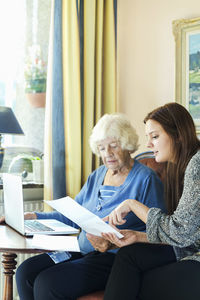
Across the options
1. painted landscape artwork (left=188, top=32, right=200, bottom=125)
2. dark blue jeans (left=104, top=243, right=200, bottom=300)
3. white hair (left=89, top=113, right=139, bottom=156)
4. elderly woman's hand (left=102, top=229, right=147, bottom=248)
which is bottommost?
dark blue jeans (left=104, top=243, right=200, bottom=300)

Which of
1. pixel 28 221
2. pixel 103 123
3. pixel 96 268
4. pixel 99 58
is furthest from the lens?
pixel 99 58

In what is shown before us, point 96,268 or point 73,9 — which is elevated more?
point 73,9

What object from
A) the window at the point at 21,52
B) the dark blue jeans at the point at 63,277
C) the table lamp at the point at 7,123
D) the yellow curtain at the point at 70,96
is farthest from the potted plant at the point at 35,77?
the dark blue jeans at the point at 63,277

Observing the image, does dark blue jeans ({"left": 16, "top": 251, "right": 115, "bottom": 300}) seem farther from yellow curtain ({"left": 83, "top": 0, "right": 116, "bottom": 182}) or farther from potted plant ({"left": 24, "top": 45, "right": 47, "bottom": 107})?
potted plant ({"left": 24, "top": 45, "right": 47, "bottom": 107})

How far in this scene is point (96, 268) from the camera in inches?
74.2

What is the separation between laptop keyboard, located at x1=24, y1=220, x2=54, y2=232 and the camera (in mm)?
1913

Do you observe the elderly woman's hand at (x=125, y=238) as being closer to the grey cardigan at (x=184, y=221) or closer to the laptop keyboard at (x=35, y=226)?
the grey cardigan at (x=184, y=221)

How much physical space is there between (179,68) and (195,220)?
1.67 m

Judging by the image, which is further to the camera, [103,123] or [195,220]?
[103,123]

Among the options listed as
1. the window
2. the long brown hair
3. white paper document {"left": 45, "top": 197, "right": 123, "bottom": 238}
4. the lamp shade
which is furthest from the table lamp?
the long brown hair

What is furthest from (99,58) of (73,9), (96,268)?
(96,268)

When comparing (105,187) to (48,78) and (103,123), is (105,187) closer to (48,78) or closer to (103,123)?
(103,123)

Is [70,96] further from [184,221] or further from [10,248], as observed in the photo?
[184,221]

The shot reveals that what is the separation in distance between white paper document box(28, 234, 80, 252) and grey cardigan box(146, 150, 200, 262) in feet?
1.01
